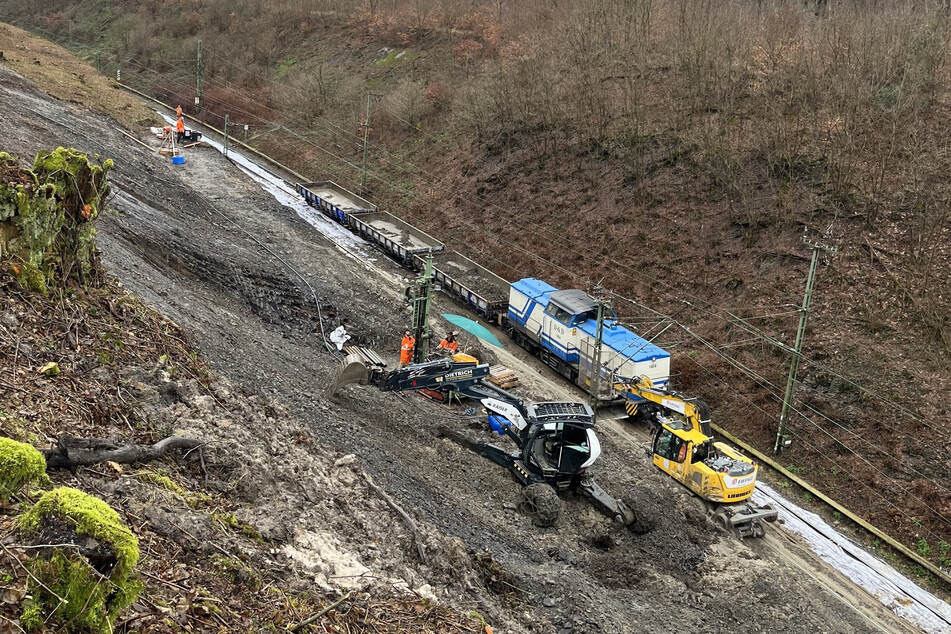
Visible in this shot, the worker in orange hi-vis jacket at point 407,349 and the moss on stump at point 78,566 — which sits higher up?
the moss on stump at point 78,566

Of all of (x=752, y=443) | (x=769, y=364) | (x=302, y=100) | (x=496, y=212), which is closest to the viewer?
(x=752, y=443)

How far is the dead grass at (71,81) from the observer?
47.9 metres

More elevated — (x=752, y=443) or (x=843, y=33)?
(x=843, y=33)

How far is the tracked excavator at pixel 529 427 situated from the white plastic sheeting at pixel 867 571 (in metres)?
5.45

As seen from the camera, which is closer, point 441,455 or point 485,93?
point 441,455

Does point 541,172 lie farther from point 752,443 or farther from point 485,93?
point 752,443

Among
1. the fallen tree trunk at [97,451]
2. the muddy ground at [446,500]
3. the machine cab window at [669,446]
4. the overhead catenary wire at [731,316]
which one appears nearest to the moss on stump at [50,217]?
the muddy ground at [446,500]

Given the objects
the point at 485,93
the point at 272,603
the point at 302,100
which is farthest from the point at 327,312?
the point at 302,100

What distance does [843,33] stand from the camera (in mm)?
35500

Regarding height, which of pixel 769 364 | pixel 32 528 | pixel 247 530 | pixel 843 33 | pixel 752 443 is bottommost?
pixel 752 443

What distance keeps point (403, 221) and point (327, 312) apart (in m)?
13.7

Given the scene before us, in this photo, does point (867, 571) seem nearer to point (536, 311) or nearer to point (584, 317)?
point (584, 317)

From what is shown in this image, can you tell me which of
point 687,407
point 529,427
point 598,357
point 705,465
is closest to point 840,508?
point 705,465

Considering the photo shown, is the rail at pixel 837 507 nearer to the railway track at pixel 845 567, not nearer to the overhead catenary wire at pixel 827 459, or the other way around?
the railway track at pixel 845 567
